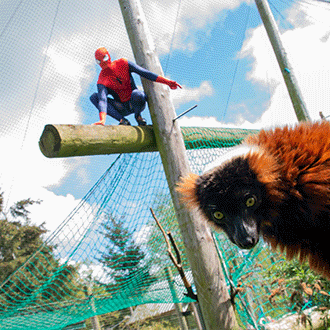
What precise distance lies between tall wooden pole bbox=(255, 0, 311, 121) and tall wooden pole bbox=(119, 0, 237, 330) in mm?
2284

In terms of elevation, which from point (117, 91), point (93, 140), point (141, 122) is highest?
point (117, 91)

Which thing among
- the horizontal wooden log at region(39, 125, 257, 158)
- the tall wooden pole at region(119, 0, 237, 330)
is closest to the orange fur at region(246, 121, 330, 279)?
the tall wooden pole at region(119, 0, 237, 330)

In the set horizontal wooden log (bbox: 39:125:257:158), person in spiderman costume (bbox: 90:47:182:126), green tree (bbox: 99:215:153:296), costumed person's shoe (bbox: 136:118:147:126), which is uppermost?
person in spiderman costume (bbox: 90:47:182:126)

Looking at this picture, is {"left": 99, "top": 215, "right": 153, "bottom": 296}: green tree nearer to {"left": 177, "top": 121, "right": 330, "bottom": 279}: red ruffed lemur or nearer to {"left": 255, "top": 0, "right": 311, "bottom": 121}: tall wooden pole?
{"left": 177, "top": 121, "right": 330, "bottom": 279}: red ruffed lemur

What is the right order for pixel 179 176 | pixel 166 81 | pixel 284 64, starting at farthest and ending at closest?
1. pixel 284 64
2. pixel 166 81
3. pixel 179 176

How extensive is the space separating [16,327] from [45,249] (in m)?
1.19

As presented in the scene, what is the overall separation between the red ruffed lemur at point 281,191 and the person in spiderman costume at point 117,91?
1009mm

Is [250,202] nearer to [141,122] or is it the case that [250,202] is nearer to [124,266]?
[141,122]

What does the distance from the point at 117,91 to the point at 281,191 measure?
167 cm

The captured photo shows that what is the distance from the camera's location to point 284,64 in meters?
3.90

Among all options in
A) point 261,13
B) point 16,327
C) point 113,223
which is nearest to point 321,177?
point 113,223

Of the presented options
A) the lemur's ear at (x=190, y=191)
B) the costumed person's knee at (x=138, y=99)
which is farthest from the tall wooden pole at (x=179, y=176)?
the lemur's ear at (x=190, y=191)

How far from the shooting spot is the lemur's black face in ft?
4.77

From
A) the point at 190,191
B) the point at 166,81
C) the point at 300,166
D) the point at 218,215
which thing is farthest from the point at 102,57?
the point at 300,166
